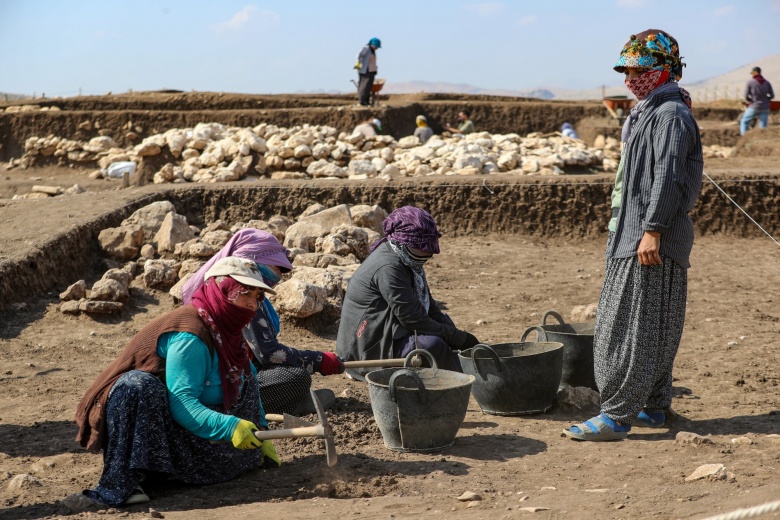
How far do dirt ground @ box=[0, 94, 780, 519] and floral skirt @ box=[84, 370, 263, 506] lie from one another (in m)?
0.12

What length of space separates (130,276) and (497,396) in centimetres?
438

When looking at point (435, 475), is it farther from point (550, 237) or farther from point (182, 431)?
point (550, 237)

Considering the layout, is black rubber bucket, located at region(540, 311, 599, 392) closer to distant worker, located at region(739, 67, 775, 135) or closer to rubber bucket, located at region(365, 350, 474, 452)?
rubber bucket, located at region(365, 350, 474, 452)

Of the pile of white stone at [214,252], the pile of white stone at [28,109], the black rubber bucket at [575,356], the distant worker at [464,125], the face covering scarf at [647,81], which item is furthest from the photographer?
the pile of white stone at [28,109]

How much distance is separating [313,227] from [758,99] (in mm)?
12659

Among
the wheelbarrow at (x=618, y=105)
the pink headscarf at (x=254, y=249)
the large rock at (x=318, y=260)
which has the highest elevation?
the wheelbarrow at (x=618, y=105)

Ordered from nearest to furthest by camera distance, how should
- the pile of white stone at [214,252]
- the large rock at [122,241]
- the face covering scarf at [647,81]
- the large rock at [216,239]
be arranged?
the face covering scarf at [647,81], the pile of white stone at [214,252], the large rock at [216,239], the large rock at [122,241]

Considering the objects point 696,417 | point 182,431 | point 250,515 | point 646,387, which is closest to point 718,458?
point 646,387

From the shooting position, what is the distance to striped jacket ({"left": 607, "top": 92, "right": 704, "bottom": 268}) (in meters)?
4.08

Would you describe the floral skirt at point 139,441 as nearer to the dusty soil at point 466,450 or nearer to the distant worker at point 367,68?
the dusty soil at point 466,450

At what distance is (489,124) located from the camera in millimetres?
22375

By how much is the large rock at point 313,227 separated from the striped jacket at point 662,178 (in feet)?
16.0

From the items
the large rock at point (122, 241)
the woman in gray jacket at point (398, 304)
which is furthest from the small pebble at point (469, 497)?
the large rock at point (122, 241)

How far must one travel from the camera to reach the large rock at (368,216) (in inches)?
381
